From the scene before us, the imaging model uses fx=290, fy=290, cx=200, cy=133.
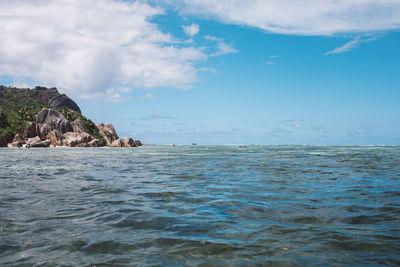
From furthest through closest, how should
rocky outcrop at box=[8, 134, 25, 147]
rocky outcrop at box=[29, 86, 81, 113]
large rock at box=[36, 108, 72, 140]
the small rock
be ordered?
rocky outcrop at box=[29, 86, 81, 113], large rock at box=[36, 108, 72, 140], rocky outcrop at box=[8, 134, 25, 147], the small rock

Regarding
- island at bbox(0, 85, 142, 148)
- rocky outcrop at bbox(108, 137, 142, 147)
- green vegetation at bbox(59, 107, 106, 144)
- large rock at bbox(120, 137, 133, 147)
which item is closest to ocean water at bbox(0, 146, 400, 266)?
island at bbox(0, 85, 142, 148)

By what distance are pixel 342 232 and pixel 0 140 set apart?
83823 millimetres

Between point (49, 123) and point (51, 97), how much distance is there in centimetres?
7850

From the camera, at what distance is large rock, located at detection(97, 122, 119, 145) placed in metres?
101

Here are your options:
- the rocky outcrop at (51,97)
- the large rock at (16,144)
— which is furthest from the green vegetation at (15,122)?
the rocky outcrop at (51,97)

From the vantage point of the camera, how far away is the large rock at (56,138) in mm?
76062

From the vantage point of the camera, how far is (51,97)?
484ft

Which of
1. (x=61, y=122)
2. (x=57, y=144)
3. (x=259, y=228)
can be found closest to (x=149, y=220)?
(x=259, y=228)

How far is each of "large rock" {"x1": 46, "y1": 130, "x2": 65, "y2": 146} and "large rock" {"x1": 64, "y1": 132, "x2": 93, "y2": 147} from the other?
→ 3.47 feet

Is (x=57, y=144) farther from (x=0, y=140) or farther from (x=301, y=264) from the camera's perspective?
(x=301, y=264)

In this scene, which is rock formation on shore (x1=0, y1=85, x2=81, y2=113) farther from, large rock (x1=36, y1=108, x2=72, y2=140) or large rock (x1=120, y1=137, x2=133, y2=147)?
large rock (x1=36, y1=108, x2=72, y2=140)

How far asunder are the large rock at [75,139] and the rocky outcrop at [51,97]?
75.0m

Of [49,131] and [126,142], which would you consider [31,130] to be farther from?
[126,142]

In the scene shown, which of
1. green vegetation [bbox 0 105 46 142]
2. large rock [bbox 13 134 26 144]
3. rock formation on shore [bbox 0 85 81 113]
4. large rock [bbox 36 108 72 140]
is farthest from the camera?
rock formation on shore [bbox 0 85 81 113]
